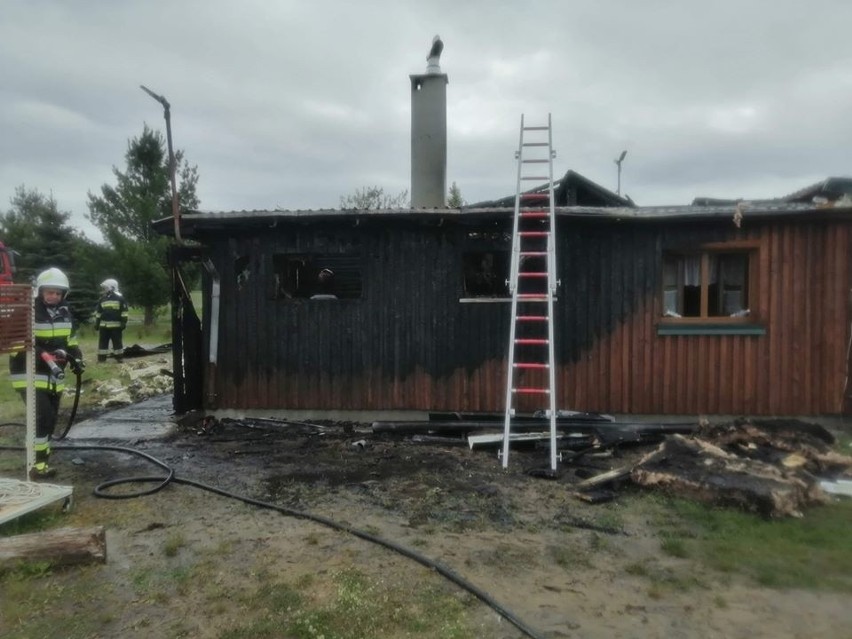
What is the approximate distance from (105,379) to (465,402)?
7564mm

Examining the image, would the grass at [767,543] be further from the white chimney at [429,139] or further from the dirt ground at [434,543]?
the white chimney at [429,139]

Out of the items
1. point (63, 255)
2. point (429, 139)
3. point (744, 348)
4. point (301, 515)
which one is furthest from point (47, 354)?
point (63, 255)

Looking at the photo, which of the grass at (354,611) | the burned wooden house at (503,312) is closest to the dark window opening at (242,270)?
the burned wooden house at (503,312)

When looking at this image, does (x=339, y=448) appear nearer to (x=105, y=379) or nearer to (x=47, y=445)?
(x=47, y=445)

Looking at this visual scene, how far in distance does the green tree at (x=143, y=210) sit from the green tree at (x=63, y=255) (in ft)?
3.10

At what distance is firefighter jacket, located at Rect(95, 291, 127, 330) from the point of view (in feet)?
43.4

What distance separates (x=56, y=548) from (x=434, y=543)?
2443 mm

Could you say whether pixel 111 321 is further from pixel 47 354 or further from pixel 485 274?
pixel 485 274

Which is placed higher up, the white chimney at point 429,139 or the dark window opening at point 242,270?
the white chimney at point 429,139

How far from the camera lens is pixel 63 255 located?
24094 mm

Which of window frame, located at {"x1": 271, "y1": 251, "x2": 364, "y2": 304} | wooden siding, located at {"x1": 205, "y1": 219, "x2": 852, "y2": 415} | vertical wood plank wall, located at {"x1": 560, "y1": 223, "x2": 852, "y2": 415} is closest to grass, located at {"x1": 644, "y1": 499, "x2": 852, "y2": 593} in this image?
vertical wood plank wall, located at {"x1": 560, "y1": 223, "x2": 852, "y2": 415}

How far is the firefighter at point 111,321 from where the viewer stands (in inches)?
523

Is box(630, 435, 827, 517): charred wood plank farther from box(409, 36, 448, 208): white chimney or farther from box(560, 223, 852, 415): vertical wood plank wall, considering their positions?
box(409, 36, 448, 208): white chimney

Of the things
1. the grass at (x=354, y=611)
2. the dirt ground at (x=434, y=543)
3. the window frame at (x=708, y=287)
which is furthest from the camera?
the window frame at (x=708, y=287)
